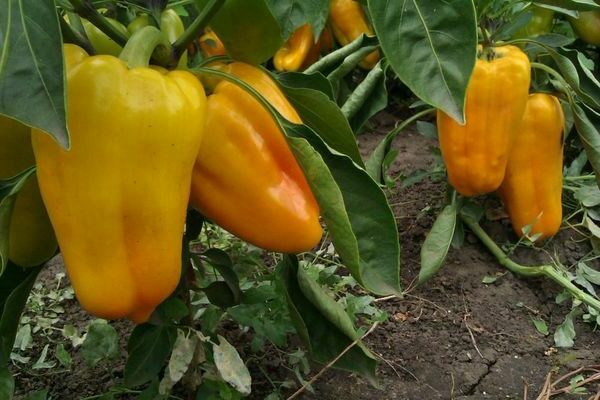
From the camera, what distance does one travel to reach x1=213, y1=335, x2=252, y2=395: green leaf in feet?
3.70

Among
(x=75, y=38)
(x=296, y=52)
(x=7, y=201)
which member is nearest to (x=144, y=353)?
(x=7, y=201)

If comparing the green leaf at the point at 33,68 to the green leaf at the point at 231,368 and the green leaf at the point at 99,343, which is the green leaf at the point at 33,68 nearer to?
the green leaf at the point at 231,368

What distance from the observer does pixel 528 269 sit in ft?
5.47

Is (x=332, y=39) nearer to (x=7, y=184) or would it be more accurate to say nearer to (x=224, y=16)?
(x=224, y=16)

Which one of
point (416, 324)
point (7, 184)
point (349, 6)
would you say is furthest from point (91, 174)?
point (349, 6)

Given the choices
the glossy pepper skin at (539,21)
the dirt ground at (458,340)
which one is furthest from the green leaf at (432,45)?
the glossy pepper skin at (539,21)

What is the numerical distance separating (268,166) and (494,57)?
78 cm

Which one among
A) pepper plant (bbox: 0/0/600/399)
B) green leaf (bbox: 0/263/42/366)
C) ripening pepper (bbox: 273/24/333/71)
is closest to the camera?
pepper plant (bbox: 0/0/600/399)

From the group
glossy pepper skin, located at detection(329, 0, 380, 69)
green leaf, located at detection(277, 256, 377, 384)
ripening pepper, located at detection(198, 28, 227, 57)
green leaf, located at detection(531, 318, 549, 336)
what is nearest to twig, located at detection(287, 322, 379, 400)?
green leaf, located at detection(277, 256, 377, 384)

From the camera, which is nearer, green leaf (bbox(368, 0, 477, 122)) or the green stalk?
green leaf (bbox(368, 0, 477, 122))

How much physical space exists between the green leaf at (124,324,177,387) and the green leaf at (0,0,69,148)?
0.59 metres

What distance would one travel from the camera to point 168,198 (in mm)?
841

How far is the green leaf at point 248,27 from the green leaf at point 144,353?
44 centimetres

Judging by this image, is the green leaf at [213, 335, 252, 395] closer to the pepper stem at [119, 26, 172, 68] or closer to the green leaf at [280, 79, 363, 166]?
the green leaf at [280, 79, 363, 166]
